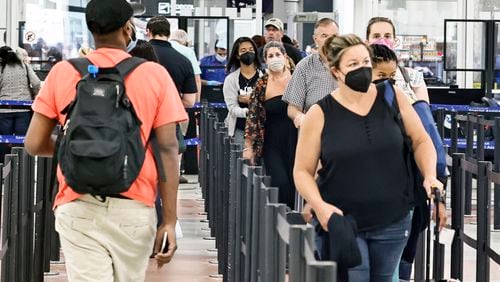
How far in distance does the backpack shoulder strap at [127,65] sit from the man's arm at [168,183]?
25cm

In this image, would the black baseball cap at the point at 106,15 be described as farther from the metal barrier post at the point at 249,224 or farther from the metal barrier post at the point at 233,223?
the metal barrier post at the point at 233,223

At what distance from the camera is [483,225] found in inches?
354

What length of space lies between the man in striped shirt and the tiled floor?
1575mm

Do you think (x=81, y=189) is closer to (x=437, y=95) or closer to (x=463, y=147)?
(x=463, y=147)

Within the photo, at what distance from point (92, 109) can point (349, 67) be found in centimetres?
155

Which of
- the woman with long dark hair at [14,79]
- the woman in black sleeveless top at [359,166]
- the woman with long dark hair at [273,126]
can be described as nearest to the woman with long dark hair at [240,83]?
the woman with long dark hair at [273,126]

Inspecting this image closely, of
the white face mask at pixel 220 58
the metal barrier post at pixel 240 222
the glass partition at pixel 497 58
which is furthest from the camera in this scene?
the white face mask at pixel 220 58

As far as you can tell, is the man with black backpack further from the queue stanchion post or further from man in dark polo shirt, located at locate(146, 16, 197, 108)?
the queue stanchion post

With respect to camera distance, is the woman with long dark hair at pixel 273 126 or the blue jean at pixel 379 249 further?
the woman with long dark hair at pixel 273 126

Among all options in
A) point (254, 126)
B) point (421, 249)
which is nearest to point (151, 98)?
point (421, 249)

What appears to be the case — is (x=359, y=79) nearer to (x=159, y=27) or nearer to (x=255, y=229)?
(x=255, y=229)

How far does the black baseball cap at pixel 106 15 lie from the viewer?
5141mm

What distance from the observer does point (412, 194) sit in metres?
6.16

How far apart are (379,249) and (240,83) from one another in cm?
654
